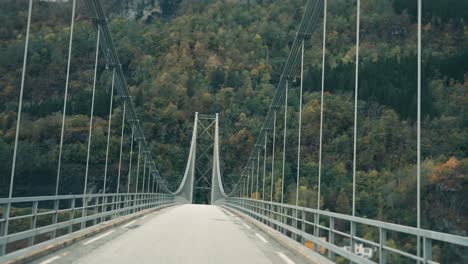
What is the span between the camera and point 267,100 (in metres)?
126

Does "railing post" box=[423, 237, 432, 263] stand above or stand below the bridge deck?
above

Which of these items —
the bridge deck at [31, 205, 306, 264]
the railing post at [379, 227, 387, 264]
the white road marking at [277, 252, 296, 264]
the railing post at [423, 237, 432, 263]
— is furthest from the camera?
the white road marking at [277, 252, 296, 264]

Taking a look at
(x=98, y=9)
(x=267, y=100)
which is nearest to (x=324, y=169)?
(x=267, y=100)

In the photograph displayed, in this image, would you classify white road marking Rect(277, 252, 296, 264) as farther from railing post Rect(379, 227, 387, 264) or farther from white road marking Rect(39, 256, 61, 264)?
white road marking Rect(39, 256, 61, 264)

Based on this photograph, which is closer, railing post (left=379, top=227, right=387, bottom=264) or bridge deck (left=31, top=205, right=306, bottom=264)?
railing post (left=379, top=227, right=387, bottom=264)

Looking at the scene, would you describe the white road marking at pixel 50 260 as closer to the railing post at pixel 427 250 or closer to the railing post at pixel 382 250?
the railing post at pixel 382 250

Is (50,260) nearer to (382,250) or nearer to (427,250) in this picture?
(382,250)

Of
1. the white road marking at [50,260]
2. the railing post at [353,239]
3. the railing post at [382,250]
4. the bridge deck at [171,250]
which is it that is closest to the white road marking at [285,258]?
the bridge deck at [171,250]

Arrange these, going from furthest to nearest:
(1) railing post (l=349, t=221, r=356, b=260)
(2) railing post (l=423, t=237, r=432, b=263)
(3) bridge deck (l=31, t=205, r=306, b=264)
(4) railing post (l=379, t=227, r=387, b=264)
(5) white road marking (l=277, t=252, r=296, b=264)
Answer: (5) white road marking (l=277, t=252, r=296, b=264), (3) bridge deck (l=31, t=205, r=306, b=264), (1) railing post (l=349, t=221, r=356, b=260), (4) railing post (l=379, t=227, r=387, b=264), (2) railing post (l=423, t=237, r=432, b=263)

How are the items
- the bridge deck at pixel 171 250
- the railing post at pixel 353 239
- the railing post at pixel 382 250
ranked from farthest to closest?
the bridge deck at pixel 171 250
the railing post at pixel 353 239
the railing post at pixel 382 250

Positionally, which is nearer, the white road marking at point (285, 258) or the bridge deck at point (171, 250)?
the bridge deck at point (171, 250)

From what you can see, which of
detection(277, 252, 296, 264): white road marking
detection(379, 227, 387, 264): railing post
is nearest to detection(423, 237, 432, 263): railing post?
detection(379, 227, 387, 264): railing post

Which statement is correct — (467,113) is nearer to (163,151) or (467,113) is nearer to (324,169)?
(324,169)

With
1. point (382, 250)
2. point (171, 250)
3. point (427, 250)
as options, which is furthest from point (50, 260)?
point (427, 250)
